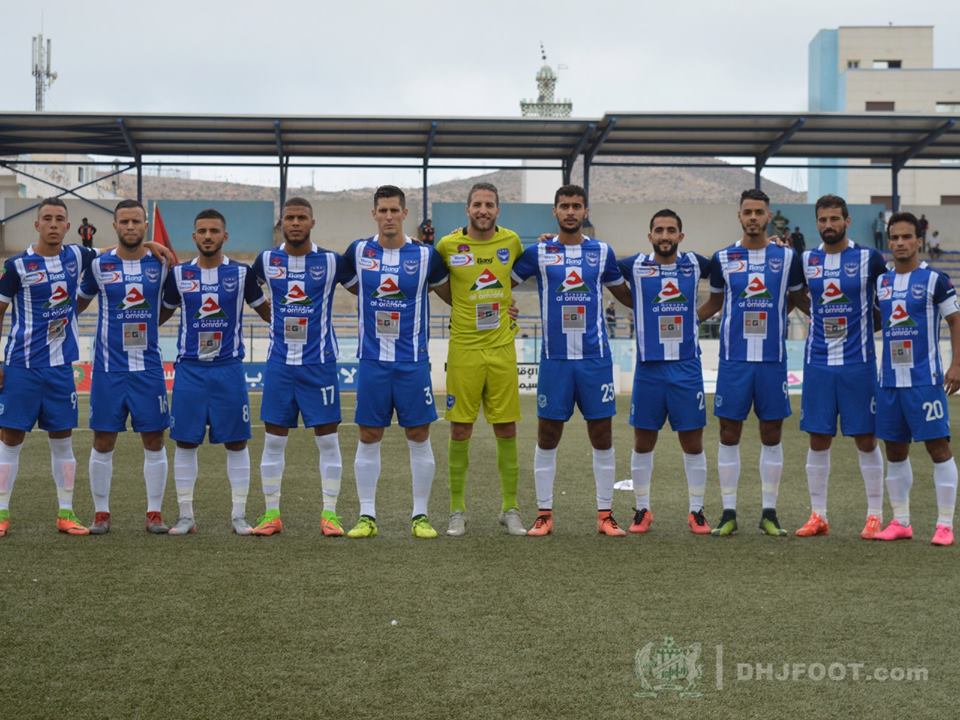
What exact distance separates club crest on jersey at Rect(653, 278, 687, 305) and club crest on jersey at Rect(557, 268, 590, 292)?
515 millimetres

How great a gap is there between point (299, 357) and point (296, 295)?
0.40m

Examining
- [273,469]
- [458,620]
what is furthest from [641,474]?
[458,620]

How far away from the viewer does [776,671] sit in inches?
159

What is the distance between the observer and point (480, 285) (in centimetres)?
706

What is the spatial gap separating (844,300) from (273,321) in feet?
12.2

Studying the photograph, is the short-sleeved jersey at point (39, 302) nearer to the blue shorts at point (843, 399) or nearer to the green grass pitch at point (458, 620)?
the green grass pitch at point (458, 620)

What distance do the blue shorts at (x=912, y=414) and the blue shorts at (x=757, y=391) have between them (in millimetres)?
607

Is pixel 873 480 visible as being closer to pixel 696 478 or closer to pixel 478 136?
pixel 696 478

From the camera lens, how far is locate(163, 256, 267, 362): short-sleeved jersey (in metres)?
7.07

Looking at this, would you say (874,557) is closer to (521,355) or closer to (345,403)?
(345,403)

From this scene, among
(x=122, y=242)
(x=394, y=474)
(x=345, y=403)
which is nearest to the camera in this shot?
(x=122, y=242)

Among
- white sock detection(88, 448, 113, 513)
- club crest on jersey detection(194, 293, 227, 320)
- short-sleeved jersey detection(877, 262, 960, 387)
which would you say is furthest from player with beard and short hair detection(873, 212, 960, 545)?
white sock detection(88, 448, 113, 513)

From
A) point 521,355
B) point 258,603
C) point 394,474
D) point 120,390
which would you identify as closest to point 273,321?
point 120,390

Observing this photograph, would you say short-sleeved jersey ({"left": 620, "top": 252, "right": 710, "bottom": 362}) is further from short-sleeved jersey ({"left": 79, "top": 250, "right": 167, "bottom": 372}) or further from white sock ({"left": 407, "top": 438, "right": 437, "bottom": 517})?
short-sleeved jersey ({"left": 79, "top": 250, "right": 167, "bottom": 372})
